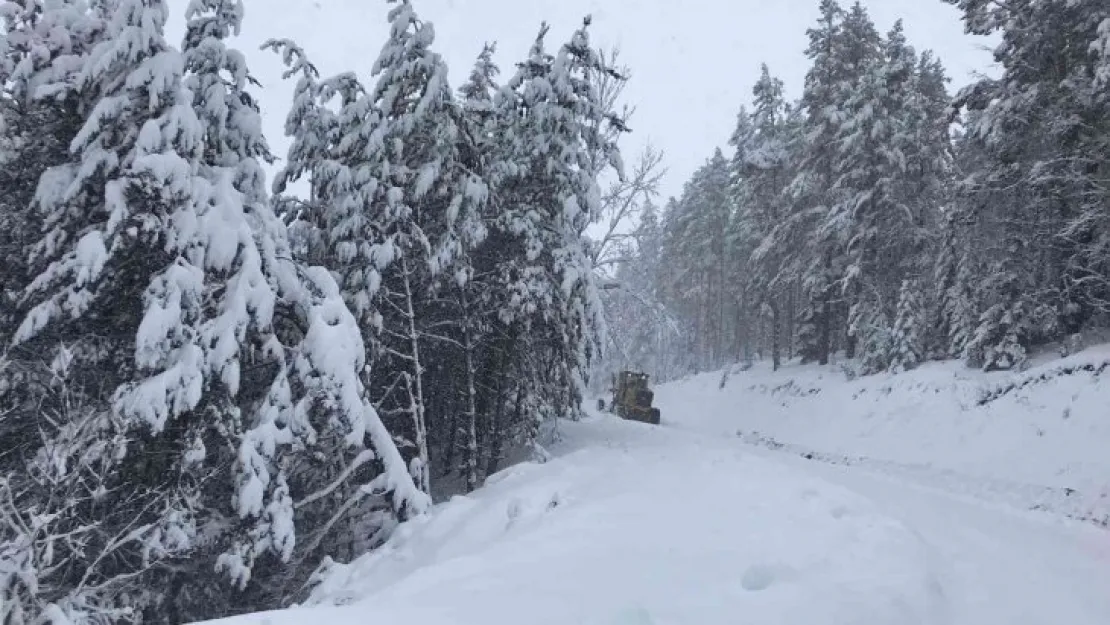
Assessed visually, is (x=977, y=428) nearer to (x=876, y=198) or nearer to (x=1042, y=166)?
(x=1042, y=166)

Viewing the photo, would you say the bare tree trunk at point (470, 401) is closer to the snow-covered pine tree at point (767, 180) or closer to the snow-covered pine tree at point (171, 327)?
the snow-covered pine tree at point (171, 327)

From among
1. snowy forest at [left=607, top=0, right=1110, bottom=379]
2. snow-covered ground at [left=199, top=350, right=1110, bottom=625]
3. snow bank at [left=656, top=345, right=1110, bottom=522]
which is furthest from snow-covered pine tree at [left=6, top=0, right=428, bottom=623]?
snow bank at [left=656, top=345, right=1110, bottom=522]

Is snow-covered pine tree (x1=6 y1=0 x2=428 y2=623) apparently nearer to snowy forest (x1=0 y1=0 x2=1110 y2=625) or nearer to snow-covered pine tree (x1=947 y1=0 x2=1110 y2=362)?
snowy forest (x1=0 y1=0 x2=1110 y2=625)

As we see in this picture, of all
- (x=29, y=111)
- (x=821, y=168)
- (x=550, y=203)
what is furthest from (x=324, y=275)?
(x=821, y=168)

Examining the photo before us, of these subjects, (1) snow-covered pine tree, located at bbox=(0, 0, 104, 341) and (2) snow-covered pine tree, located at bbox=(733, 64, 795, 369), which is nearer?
(1) snow-covered pine tree, located at bbox=(0, 0, 104, 341)

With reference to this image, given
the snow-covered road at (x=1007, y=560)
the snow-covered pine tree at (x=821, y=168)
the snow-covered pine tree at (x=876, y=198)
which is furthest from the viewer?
the snow-covered pine tree at (x=821, y=168)

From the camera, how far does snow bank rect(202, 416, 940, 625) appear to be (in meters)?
4.74

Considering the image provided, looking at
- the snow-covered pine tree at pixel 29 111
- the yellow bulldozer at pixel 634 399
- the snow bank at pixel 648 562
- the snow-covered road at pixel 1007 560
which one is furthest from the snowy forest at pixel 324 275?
the yellow bulldozer at pixel 634 399

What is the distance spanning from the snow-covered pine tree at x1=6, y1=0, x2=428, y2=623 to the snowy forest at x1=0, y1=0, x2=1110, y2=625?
0.04m

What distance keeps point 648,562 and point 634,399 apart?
2258 centimetres

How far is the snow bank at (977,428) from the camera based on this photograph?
12.8 m

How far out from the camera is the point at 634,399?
28.1 metres

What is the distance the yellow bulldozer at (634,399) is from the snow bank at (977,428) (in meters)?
4.07

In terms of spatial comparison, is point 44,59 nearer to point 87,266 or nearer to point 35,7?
point 35,7
